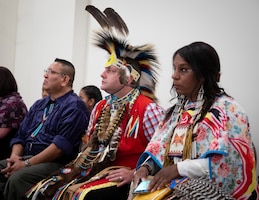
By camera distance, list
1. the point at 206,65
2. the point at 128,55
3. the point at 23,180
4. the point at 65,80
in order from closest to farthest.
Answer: the point at 206,65
the point at 23,180
the point at 128,55
the point at 65,80

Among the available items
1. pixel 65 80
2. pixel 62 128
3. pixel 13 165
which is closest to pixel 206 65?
pixel 62 128

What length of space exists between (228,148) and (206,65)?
460 mm

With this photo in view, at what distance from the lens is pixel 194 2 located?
3490 mm

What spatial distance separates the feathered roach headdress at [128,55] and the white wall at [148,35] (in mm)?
924

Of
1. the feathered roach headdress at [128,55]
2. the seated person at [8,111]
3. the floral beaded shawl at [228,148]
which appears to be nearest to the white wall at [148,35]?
the feathered roach headdress at [128,55]

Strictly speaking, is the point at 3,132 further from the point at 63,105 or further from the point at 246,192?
the point at 246,192

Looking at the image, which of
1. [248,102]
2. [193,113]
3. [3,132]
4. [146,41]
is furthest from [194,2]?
[3,132]

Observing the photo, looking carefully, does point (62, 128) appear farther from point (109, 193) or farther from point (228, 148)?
point (228, 148)

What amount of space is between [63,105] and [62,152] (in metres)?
0.38

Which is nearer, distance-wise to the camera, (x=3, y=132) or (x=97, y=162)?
(x=97, y=162)

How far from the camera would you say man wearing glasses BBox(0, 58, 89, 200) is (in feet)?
8.18

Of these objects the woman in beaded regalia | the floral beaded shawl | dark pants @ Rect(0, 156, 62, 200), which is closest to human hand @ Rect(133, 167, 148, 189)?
the woman in beaded regalia

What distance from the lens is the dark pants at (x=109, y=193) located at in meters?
2.04

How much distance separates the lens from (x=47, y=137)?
272 centimetres
